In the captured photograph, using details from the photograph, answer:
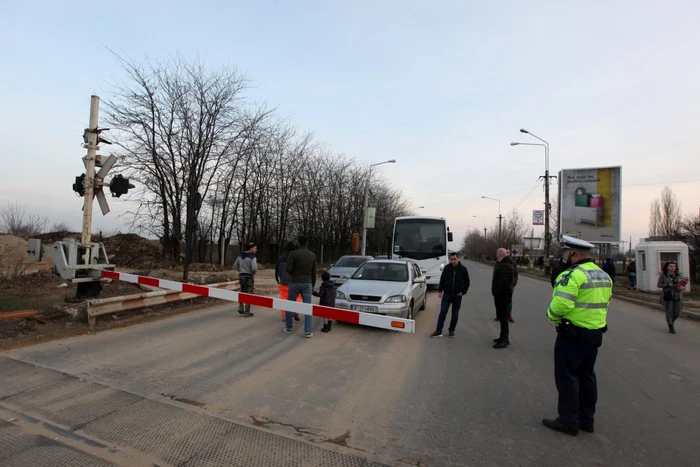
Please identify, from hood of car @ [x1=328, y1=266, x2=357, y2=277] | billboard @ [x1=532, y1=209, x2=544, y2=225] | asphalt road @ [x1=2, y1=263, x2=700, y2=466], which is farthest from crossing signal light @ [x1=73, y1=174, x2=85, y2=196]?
billboard @ [x1=532, y1=209, x2=544, y2=225]

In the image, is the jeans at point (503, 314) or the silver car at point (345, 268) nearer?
the jeans at point (503, 314)

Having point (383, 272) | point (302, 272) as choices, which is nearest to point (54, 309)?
point (302, 272)

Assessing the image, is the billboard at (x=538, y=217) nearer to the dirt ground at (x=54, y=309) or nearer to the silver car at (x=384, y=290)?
the dirt ground at (x=54, y=309)

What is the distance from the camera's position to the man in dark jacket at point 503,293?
7.21 meters

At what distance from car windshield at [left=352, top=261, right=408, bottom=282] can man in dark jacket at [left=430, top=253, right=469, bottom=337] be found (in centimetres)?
148

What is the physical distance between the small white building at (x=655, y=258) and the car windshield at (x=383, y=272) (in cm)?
1540

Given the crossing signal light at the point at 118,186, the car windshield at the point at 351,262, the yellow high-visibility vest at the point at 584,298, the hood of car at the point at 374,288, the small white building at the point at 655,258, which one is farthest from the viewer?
the small white building at the point at 655,258

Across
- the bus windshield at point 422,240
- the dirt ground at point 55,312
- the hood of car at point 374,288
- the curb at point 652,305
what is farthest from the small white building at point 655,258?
the dirt ground at point 55,312

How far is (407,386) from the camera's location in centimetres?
506

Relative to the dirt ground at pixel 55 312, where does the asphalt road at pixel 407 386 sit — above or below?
below

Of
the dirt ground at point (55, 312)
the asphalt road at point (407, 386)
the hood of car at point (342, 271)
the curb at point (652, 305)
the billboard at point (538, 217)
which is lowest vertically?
the curb at point (652, 305)

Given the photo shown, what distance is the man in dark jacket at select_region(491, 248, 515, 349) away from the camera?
7.21 m

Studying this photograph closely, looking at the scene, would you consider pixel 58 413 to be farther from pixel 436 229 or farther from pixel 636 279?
pixel 636 279

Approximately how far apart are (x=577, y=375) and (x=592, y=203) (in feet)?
94.6
